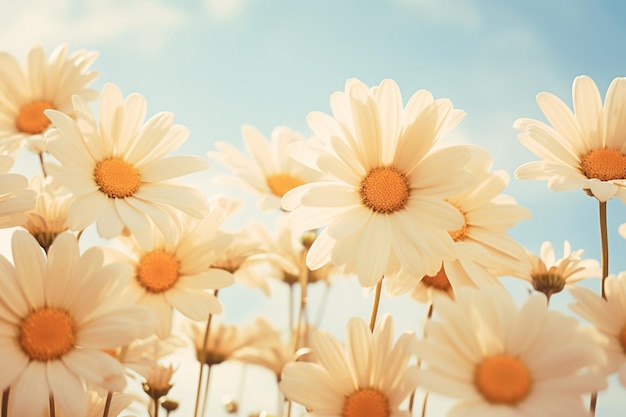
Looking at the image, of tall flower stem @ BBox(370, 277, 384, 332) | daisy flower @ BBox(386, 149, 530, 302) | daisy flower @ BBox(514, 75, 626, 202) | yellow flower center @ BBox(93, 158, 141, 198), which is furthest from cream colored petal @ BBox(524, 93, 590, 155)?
yellow flower center @ BBox(93, 158, 141, 198)

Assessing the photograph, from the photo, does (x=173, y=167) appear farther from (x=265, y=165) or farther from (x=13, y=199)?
(x=265, y=165)

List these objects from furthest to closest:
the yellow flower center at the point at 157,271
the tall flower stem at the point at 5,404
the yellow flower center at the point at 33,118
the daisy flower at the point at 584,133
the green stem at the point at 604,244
Result: the yellow flower center at the point at 33,118 < the yellow flower center at the point at 157,271 < the daisy flower at the point at 584,133 < the green stem at the point at 604,244 < the tall flower stem at the point at 5,404

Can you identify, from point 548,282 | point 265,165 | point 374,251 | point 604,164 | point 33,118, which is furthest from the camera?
point 265,165

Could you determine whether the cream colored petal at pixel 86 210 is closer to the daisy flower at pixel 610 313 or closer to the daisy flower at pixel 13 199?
the daisy flower at pixel 13 199

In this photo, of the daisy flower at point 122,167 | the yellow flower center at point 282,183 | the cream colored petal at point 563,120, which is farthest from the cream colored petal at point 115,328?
the yellow flower center at point 282,183

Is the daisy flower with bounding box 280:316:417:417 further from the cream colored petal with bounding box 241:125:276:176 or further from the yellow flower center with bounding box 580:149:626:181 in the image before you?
the cream colored petal with bounding box 241:125:276:176

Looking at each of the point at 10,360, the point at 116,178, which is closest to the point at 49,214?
the point at 116,178
